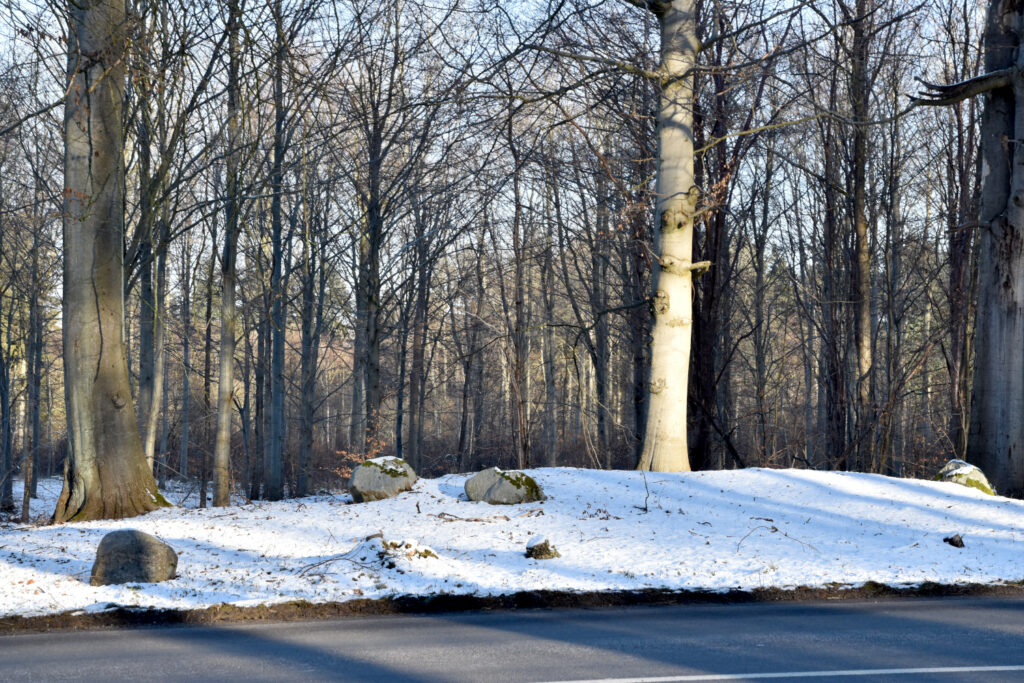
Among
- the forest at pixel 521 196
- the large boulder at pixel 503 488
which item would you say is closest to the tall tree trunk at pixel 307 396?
the forest at pixel 521 196

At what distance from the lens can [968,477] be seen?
11125 mm

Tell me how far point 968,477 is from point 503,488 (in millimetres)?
6460

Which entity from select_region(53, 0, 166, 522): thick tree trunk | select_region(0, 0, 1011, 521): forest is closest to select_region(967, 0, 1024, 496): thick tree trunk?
select_region(0, 0, 1011, 521): forest

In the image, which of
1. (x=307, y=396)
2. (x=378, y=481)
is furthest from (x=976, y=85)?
(x=307, y=396)

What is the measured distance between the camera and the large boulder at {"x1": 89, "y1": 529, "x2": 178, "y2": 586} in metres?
6.98

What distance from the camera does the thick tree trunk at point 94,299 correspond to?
Result: 10766 mm

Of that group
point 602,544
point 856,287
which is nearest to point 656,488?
point 602,544

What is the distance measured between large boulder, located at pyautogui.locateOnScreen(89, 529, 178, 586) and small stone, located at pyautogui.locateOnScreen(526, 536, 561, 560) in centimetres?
337

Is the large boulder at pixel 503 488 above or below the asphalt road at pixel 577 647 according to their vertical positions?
above

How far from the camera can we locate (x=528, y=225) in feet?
72.9

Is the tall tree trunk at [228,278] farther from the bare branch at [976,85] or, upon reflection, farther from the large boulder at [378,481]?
the bare branch at [976,85]

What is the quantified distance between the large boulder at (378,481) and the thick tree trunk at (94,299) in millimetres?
2931

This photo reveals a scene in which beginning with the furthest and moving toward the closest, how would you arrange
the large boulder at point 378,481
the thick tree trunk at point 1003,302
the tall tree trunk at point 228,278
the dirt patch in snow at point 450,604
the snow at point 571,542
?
1. the tall tree trunk at point 228,278
2. the thick tree trunk at point 1003,302
3. the large boulder at point 378,481
4. the snow at point 571,542
5. the dirt patch in snow at point 450,604

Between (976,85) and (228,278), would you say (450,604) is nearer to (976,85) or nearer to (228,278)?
(228,278)
